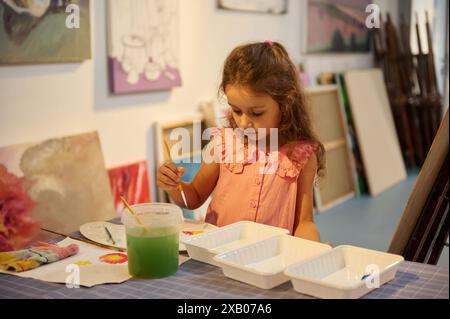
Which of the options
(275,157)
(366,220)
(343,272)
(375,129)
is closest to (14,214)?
(275,157)

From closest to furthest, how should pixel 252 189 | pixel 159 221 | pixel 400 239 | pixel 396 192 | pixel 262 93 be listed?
pixel 159 221 → pixel 400 239 → pixel 262 93 → pixel 252 189 → pixel 396 192

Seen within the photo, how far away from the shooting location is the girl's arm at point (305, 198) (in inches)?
69.5

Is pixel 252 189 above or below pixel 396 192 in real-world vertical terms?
above

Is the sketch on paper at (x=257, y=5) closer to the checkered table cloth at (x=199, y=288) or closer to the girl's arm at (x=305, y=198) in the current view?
the girl's arm at (x=305, y=198)

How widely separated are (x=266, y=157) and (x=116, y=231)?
0.52 meters

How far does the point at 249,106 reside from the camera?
1703mm

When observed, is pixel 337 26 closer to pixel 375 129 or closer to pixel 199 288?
pixel 375 129

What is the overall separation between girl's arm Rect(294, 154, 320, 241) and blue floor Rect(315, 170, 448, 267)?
168 centimetres

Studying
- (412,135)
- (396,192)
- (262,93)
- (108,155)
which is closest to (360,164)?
(396,192)

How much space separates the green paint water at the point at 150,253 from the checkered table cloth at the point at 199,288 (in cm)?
2

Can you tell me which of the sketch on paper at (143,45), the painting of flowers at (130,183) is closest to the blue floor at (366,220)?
the painting of flowers at (130,183)

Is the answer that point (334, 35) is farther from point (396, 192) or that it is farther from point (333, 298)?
point (333, 298)

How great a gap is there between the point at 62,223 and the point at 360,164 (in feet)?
9.07

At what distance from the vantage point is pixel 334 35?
4.68 m
